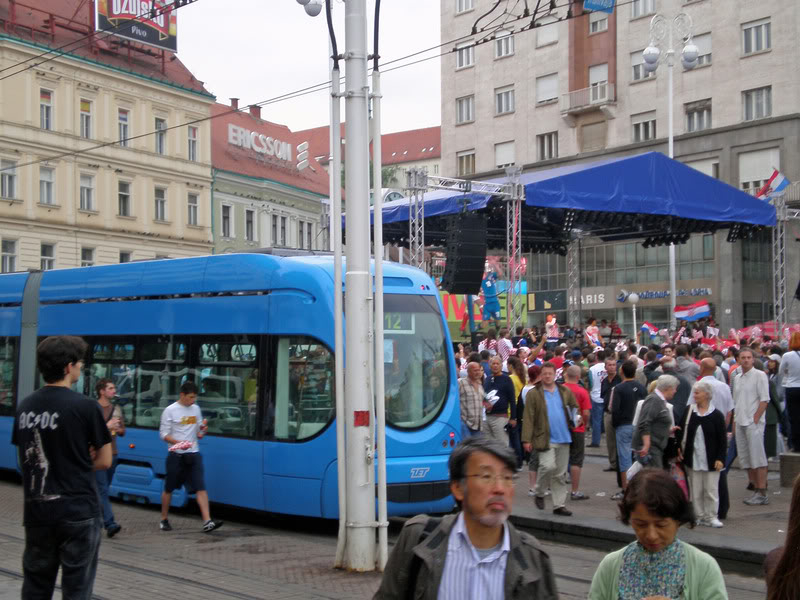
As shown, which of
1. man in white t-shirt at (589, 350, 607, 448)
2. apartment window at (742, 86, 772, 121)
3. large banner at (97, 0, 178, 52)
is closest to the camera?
man in white t-shirt at (589, 350, 607, 448)

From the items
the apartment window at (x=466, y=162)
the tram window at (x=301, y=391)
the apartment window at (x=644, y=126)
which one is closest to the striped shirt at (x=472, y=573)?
the tram window at (x=301, y=391)

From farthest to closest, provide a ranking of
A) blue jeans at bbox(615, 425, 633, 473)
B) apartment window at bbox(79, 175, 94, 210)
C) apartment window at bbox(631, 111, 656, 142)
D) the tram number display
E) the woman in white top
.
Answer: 1. apartment window at bbox(79, 175, 94, 210)
2. apartment window at bbox(631, 111, 656, 142)
3. the woman in white top
4. blue jeans at bbox(615, 425, 633, 473)
5. the tram number display

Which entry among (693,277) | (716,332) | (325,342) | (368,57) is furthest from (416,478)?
(693,277)

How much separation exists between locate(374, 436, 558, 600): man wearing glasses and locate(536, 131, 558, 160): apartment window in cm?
4761

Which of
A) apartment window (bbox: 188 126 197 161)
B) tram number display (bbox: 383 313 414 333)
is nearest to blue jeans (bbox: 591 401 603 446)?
tram number display (bbox: 383 313 414 333)

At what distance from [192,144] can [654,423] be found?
1742 inches

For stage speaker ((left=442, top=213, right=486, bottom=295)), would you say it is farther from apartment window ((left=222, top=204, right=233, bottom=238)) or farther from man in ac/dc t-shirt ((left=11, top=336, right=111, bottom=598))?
apartment window ((left=222, top=204, right=233, bottom=238))

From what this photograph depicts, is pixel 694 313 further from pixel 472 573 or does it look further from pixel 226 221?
pixel 472 573

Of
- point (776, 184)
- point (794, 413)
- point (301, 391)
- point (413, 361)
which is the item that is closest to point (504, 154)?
point (776, 184)

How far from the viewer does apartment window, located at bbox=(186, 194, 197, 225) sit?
2060 inches

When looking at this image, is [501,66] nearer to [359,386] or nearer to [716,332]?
[716,332]

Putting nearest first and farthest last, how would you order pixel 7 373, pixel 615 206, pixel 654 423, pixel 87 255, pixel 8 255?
pixel 654 423
pixel 7 373
pixel 615 206
pixel 8 255
pixel 87 255

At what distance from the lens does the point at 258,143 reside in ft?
192

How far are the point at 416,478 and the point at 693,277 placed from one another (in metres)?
36.5
